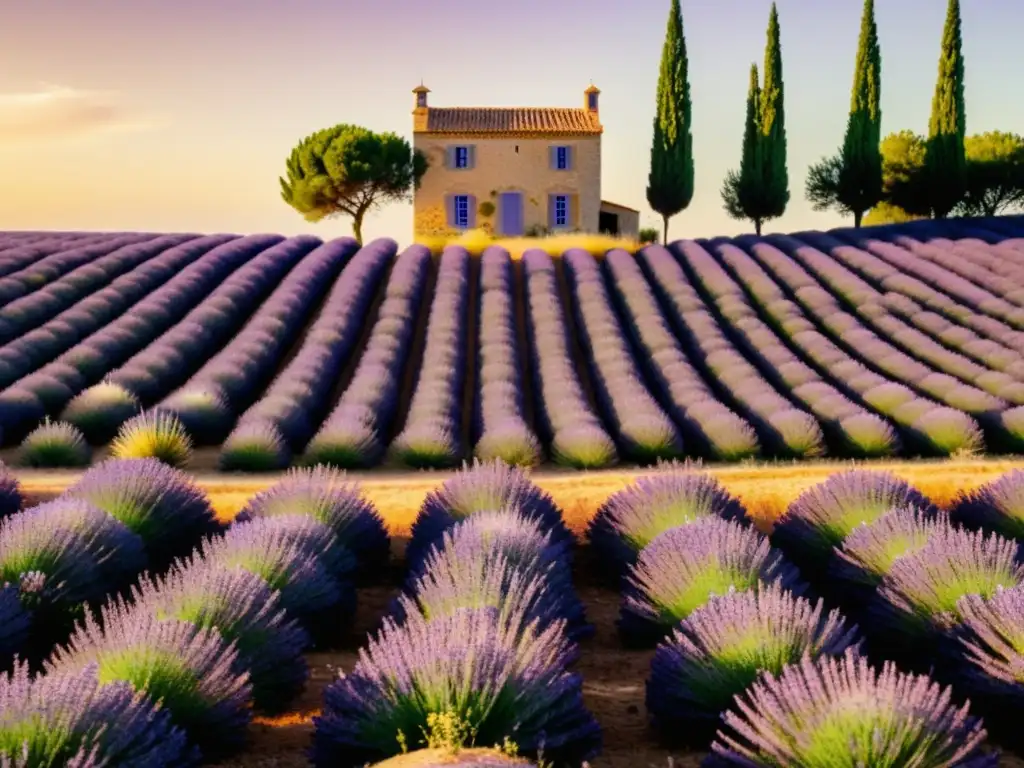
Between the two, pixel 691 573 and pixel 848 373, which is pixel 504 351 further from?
pixel 691 573

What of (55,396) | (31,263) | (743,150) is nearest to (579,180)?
(743,150)

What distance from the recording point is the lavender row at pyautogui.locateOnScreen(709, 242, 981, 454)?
11242mm

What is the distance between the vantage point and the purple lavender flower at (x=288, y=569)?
18.5 feet

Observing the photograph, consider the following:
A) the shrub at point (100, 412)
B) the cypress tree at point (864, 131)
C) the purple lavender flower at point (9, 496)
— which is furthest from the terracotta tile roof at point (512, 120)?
the purple lavender flower at point (9, 496)

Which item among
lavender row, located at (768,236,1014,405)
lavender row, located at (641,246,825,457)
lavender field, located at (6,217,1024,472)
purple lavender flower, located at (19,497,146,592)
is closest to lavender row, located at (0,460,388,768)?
purple lavender flower, located at (19,497,146,592)

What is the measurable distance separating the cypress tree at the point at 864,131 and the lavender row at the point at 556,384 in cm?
1426

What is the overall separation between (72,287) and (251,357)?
5311 millimetres

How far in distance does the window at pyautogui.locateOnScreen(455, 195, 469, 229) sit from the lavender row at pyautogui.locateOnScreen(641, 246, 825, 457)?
51.2ft

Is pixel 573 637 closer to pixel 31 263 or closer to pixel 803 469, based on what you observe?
pixel 803 469

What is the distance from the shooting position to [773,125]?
31.7 meters

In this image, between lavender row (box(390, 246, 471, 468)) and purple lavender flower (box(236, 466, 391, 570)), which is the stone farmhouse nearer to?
lavender row (box(390, 246, 471, 468))

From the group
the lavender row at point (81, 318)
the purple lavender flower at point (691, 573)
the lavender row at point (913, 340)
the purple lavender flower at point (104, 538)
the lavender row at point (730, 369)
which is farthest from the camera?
the lavender row at point (81, 318)

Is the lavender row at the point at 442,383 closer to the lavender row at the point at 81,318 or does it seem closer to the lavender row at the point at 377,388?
the lavender row at the point at 377,388

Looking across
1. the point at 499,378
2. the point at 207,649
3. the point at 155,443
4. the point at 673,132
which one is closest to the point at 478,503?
the point at 207,649
